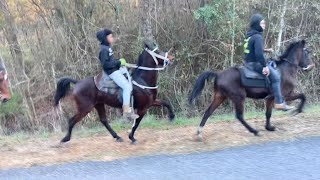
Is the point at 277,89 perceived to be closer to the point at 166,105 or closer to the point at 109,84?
the point at 166,105

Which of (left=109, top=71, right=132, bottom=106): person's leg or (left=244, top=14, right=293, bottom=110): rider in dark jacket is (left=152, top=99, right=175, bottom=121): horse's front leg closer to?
(left=109, top=71, right=132, bottom=106): person's leg

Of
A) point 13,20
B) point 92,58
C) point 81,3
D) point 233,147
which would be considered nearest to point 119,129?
point 233,147

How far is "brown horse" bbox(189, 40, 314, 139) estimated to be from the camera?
10805 mm

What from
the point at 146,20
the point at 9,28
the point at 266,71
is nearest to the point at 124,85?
the point at 266,71

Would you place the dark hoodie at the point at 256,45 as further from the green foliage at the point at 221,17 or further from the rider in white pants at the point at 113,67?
the green foliage at the point at 221,17

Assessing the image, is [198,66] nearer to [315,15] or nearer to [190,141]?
[315,15]

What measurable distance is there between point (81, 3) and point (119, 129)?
306 inches

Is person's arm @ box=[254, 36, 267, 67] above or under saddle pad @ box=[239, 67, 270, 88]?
above

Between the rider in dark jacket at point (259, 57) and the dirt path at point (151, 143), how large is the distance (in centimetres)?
83

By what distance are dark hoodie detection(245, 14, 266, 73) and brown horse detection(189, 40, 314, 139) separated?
1.46ft

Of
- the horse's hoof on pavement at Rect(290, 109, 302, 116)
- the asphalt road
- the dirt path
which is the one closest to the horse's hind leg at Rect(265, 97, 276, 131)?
the dirt path

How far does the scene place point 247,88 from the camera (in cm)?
1089

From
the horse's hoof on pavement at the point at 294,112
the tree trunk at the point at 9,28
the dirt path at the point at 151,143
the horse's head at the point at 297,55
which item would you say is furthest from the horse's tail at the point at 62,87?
the tree trunk at the point at 9,28

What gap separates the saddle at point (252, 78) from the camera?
10.8 m
